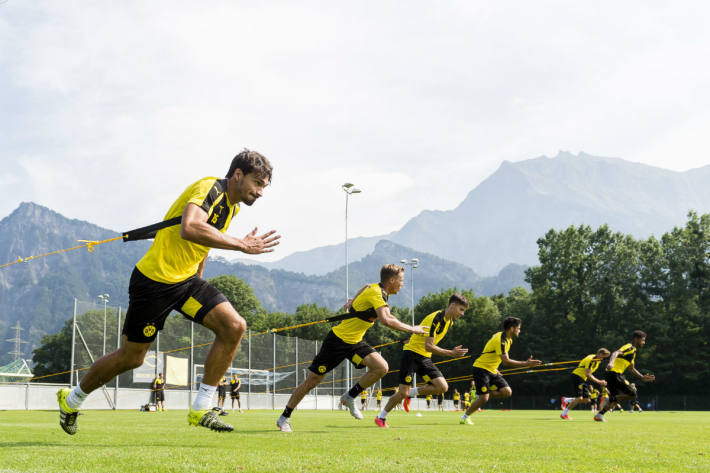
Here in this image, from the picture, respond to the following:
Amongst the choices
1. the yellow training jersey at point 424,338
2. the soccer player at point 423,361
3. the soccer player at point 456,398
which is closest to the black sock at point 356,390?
the soccer player at point 423,361

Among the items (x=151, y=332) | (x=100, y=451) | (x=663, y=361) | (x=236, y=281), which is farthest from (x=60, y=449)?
(x=236, y=281)

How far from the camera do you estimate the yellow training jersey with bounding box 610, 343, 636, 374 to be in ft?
49.3

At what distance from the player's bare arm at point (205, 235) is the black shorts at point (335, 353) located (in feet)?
15.0

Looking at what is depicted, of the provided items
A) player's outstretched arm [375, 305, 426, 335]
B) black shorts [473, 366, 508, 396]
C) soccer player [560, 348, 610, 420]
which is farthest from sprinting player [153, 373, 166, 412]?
player's outstretched arm [375, 305, 426, 335]

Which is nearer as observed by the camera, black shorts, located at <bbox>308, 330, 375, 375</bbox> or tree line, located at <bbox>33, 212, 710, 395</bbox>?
black shorts, located at <bbox>308, 330, 375, 375</bbox>

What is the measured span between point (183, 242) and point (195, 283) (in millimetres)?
373

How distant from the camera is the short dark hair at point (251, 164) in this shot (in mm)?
5594

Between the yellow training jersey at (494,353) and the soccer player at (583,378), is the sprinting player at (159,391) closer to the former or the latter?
the soccer player at (583,378)

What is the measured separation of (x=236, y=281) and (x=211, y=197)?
79263 mm

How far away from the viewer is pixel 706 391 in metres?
55.4

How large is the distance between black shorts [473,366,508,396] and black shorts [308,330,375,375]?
14.7 feet

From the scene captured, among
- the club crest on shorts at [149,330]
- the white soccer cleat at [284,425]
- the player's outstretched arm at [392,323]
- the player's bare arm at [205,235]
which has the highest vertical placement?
the player's bare arm at [205,235]

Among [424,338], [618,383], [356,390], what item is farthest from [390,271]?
[618,383]

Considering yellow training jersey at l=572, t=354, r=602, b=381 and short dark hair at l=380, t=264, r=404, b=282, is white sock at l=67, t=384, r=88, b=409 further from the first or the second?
yellow training jersey at l=572, t=354, r=602, b=381
